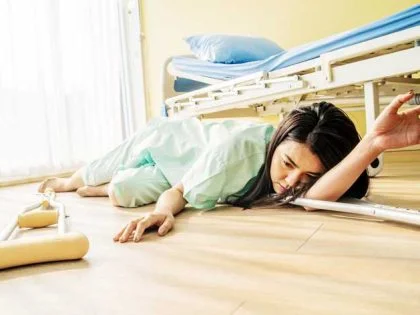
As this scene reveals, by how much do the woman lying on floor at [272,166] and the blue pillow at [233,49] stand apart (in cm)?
81

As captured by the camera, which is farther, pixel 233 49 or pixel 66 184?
pixel 233 49

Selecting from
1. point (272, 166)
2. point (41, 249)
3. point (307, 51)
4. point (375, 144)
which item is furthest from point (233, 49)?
point (41, 249)

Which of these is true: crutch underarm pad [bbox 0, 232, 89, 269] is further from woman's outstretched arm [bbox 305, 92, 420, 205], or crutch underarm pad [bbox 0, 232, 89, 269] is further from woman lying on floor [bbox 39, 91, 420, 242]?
woman's outstretched arm [bbox 305, 92, 420, 205]

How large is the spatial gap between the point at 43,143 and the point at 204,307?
2.50 m

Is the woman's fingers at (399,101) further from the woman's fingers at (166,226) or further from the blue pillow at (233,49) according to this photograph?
the blue pillow at (233,49)

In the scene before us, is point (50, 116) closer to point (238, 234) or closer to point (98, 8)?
point (98, 8)

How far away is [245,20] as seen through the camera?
299 centimetres

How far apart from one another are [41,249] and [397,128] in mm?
753

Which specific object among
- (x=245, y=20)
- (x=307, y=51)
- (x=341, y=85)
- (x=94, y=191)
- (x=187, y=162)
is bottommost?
(x=94, y=191)

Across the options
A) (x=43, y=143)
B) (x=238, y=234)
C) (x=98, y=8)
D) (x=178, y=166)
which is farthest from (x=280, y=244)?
(x=98, y=8)

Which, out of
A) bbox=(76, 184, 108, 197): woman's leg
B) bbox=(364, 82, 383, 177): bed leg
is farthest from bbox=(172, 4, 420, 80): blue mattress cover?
bbox=(76, 184, 108, 197): woman's leg

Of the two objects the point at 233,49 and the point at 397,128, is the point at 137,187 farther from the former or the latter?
the point at 233,49

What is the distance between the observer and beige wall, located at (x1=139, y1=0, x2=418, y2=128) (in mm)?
2561

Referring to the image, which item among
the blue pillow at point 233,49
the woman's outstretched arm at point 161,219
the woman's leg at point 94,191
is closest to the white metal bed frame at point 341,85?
the blue pillow at point 233,49
